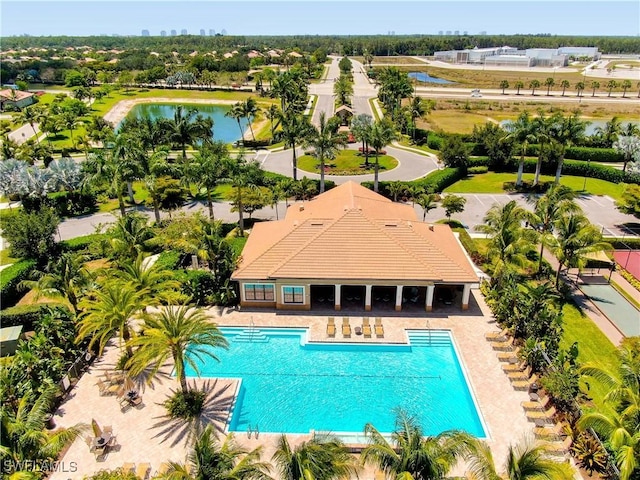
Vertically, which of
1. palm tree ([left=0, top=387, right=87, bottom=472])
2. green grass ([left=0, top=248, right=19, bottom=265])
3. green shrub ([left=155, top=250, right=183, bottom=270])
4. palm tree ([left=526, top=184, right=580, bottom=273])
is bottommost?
green grass ([left=0, top=248, right=19, bottom=265])

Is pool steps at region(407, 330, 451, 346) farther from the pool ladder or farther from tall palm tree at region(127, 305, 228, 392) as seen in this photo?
tall palm tree at region(127, 305, 228, 392)

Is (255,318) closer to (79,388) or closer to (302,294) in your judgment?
(302,294)

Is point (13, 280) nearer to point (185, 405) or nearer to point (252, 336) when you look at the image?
point (252, 336)

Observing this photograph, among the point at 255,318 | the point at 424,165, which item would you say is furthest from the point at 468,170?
the point at 255,318

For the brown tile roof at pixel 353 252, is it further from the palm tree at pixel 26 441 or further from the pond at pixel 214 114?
the pond at pixel 214 114

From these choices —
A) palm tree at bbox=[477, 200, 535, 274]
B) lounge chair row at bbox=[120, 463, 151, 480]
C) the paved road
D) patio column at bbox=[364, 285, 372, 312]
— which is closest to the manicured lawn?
the paved road

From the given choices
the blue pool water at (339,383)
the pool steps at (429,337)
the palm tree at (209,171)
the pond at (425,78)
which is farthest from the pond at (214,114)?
the pond at (425,78)
